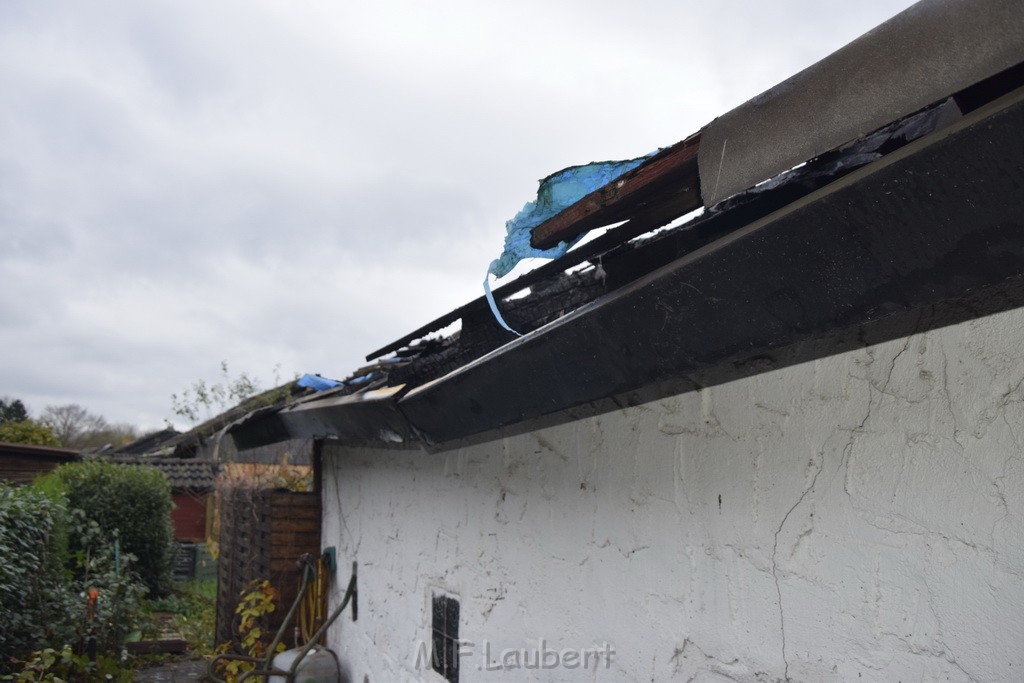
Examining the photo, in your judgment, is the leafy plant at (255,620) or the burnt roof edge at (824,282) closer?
the burnt roof edge at (824,282)

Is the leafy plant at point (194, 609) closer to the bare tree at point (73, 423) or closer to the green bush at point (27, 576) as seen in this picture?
the green bush at point (27, 576)

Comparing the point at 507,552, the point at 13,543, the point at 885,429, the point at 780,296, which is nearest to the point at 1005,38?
the point at 780,296

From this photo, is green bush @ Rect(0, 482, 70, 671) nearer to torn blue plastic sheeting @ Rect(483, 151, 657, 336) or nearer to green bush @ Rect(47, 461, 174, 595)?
torn blue plastic sheeting @ Rect(483, 151, 657, 336)

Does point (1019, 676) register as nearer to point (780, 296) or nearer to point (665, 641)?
point (780, 296)

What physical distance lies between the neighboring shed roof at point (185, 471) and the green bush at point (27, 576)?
1206cm

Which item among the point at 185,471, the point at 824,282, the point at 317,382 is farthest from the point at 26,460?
the point at 824,282

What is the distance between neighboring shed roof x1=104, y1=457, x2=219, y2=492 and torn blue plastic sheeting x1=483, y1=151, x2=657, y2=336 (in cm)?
1803

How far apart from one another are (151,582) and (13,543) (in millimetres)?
7147

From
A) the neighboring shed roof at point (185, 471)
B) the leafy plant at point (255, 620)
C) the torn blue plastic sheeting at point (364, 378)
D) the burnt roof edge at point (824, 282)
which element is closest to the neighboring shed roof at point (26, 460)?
the neighboring shed roof at point (185, 471)

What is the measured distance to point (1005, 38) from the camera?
1.06m

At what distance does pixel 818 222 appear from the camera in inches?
49.2

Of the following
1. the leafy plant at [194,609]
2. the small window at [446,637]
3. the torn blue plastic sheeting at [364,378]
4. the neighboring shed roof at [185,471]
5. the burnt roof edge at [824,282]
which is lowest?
the leafy plant at [194,609]

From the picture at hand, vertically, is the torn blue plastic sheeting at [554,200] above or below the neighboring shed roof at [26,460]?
above

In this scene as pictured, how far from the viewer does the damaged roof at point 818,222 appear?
42.9 inches
